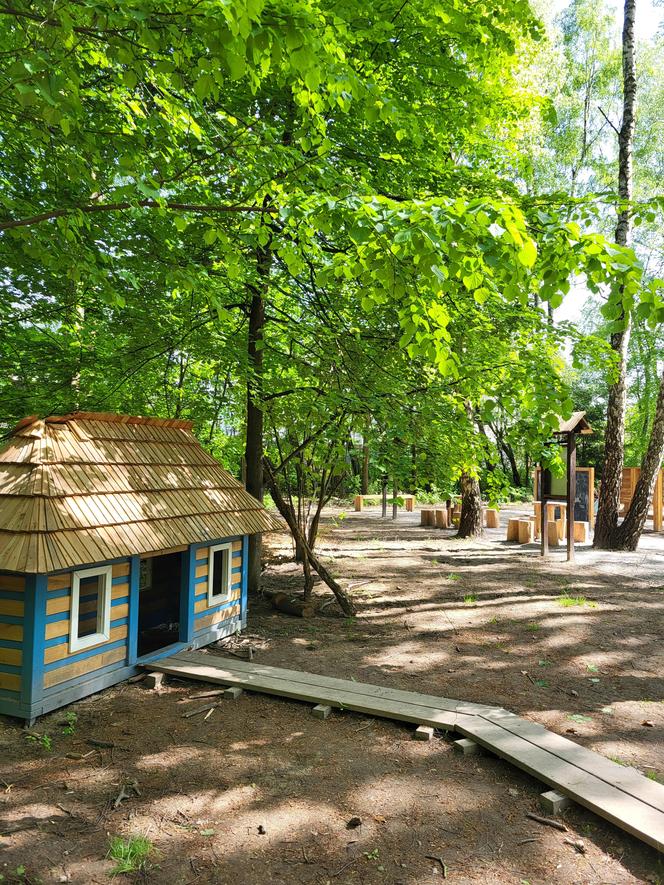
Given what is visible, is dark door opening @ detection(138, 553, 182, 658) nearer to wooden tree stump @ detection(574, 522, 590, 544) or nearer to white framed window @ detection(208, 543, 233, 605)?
white framed window @ detection(208, 543, 233, 605)

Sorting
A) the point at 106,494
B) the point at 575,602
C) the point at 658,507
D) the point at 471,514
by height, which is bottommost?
the point at 575,602

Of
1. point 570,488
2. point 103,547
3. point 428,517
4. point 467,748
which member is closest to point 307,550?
point 103,547

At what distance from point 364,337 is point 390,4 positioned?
12.9ft

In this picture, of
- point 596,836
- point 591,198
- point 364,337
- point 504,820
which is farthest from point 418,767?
point 364,337

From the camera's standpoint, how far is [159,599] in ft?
27.1

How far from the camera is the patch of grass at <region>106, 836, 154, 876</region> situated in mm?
3152

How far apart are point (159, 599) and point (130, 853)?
5166mm

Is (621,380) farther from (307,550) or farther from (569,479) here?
(307,550)

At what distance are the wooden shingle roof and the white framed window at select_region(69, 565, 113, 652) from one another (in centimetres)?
40

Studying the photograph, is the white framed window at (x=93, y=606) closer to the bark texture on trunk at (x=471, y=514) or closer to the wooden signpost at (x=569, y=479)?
the wooden signpost at (x=569, y=479)

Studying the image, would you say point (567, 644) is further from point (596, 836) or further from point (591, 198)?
point (591, 198)

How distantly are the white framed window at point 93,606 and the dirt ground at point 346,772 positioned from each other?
587 millimetres

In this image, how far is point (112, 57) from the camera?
3.98 metres

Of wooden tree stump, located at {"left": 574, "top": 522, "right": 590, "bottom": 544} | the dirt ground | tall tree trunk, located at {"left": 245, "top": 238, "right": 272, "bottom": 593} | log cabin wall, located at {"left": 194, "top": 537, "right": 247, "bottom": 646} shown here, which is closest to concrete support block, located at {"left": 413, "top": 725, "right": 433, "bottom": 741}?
the dirt ground
